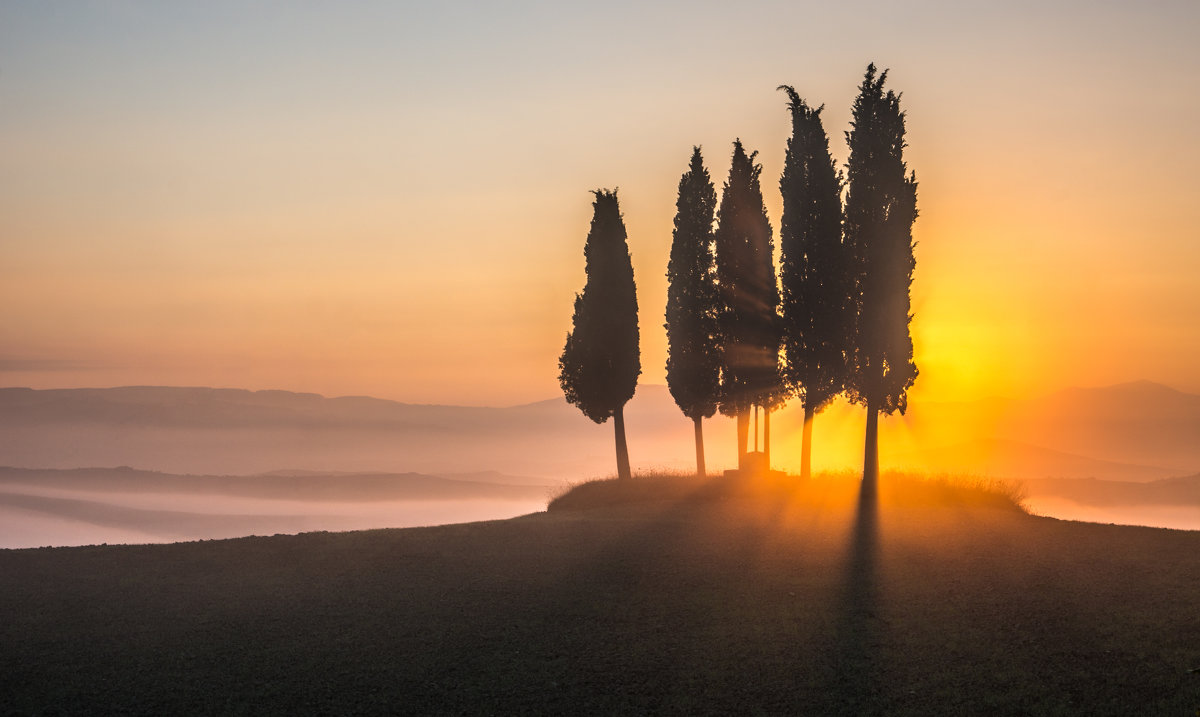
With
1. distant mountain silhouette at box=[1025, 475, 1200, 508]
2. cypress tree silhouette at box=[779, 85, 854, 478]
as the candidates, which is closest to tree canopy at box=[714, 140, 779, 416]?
cypress tree silhouette at box=[779, 85, 854, 478]

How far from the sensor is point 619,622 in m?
15.3

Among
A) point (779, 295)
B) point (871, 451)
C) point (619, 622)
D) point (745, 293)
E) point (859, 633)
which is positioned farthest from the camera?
point (745, 293)

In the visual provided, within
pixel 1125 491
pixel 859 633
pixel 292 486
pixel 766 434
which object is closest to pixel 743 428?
pixel 766 434

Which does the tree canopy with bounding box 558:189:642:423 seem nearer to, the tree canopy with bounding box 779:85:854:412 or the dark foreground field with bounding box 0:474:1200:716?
the tree canopy with bounding box 779:85:854:412

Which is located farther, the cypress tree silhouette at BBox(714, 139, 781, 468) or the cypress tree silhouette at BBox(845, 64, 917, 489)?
the cypress tree silhouette at BBox(714, 139, 781, 468)

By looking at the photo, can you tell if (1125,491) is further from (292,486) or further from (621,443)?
(292,486)

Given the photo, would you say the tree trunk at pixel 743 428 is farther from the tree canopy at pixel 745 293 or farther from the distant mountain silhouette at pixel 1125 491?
the distant mountain silhouette at pixel 1125 491

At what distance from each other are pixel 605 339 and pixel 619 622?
81.3 ft

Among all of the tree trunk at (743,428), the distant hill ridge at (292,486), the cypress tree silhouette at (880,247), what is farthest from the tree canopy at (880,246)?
the distant hill ridge at (292,486)

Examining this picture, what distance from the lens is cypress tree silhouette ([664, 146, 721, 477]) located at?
39.2 meters

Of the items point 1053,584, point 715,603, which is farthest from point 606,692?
point 1053,584

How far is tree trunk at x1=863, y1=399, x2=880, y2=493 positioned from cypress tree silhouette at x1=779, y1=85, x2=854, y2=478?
1.76m

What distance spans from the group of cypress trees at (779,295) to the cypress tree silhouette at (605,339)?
0.06 m

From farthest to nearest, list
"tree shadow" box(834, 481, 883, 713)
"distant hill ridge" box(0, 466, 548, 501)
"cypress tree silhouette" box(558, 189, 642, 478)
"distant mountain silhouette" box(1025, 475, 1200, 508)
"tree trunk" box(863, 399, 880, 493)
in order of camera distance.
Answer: "distant hill ridge" box(0, 466, 548, 501) → "distant mountain silhouette" box(1025, 475, 1200, 508) → "cypress tree silhouette" box(558, 189, 642, 478) → "tree trunk" box(863, 399, 880, 493) → "tree shadow" box(834, 481, 883, 713)
